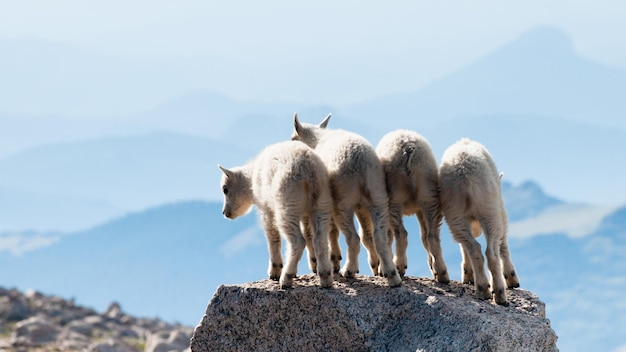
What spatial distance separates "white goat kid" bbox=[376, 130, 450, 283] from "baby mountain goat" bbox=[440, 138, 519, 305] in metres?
0.17

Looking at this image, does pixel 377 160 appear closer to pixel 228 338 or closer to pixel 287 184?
pixel 287 184

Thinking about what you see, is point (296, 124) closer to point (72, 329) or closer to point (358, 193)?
point (358, 193)

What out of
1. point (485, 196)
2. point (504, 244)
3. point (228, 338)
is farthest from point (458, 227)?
point (228, 338)

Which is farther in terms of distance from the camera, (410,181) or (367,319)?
(410,181)

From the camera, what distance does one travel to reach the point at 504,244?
11.8 meters

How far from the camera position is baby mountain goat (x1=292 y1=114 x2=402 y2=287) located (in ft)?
35.4

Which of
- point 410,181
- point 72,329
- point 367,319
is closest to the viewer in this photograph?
point 367,319

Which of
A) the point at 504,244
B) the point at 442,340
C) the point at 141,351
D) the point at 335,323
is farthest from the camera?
the point at 141,351

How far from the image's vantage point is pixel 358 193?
10.9m

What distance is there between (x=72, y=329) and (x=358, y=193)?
25.7 metres

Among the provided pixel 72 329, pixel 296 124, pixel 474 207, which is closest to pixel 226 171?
pixel 296 124

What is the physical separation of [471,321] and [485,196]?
1.65 metres

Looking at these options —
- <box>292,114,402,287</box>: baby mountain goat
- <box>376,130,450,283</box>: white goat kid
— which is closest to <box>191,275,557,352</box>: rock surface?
<box>292,114,402,287</box>: baby mountain goat

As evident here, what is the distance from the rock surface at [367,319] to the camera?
33.8 feet
